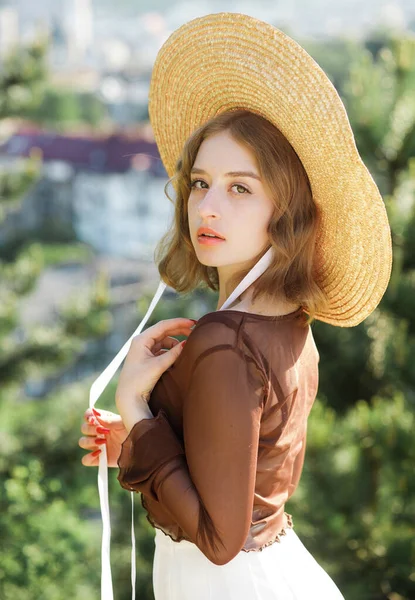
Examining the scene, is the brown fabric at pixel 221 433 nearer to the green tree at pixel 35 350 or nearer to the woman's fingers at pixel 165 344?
the woman's fingers at pixel 165 344

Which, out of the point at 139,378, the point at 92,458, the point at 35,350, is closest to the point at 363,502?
the point at 92,458

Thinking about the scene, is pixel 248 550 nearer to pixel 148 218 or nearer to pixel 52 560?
pixel 52 560

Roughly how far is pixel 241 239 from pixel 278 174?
80 millimetres

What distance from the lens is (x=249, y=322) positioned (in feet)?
2.90

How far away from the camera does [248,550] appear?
0.94 meters

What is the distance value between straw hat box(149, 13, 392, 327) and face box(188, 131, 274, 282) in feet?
A: 0.19

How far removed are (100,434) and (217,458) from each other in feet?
0.77

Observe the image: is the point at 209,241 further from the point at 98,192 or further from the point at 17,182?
the point at 98,192

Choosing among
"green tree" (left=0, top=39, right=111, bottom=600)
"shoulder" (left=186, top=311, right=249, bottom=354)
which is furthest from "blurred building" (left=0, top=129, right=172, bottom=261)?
"shoulder" (left=186, top=311, right=249, bottom=354)

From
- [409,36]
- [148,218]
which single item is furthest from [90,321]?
[148,218]

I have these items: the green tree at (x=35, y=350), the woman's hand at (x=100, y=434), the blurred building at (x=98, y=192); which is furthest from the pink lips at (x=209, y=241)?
the blurred building at (x=98, y=192)

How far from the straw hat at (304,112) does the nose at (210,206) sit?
0.10 meters

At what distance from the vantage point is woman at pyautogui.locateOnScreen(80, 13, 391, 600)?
2.81 feet

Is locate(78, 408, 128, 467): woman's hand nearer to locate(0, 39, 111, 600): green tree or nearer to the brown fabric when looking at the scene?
the brown fabric
